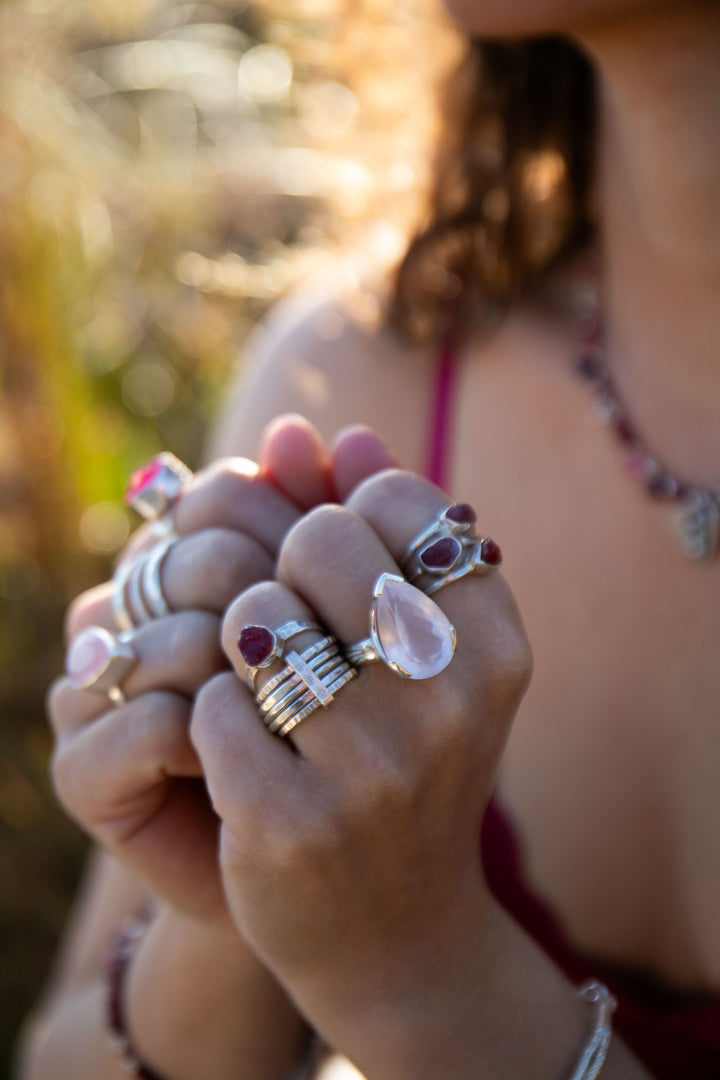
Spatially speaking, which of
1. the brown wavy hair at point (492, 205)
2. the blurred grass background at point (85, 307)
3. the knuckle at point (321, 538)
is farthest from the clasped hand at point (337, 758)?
the blurred grass background at point (85, 307)

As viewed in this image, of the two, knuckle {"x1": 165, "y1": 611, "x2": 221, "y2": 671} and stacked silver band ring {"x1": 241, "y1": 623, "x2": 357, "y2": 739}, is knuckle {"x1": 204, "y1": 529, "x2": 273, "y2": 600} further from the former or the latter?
stacked silver band ring {"x1": 241, "y1": 623, "x2": 357, "y2": 739}

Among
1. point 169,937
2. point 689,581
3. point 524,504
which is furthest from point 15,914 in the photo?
point 689,581

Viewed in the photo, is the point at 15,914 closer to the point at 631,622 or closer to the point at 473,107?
the point at 631,622

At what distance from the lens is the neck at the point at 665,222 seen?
124 centimetres

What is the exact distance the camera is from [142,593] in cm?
110

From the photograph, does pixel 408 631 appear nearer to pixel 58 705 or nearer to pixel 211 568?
pixel 211 568

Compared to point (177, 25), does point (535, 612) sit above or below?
below

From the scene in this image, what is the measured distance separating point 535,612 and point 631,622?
0.60 feet

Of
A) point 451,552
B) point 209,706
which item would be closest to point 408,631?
point 451,552

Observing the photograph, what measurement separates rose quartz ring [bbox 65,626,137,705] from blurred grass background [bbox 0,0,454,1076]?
182 centimetres

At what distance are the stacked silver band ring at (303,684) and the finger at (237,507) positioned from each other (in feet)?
0.88

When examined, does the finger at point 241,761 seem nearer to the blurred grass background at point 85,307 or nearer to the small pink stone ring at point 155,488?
the small pink stone ring at point 155,488

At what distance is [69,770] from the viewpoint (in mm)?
1056

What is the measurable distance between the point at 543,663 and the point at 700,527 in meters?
0.36
